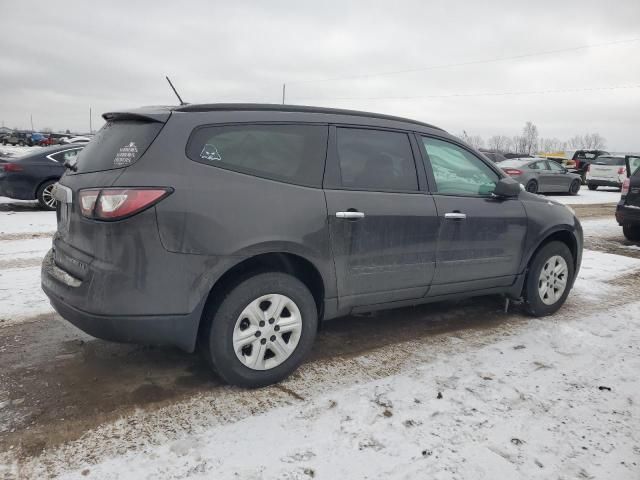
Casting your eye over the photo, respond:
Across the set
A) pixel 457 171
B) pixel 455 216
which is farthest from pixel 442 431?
pixel 457 171

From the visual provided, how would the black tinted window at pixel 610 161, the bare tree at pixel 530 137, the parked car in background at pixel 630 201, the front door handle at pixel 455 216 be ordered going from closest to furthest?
the front door handle at pixel 455 216 → the parked car in background at pixel 630 201 → the black tinted window at pixel 610 161 → the bare tree at pixel 530 137

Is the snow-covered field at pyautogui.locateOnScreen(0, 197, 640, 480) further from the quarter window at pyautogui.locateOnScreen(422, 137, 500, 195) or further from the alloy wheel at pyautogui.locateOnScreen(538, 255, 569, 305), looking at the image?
the quarter window at pyautogui.locateOnScreen(422, 137, 500, 195)

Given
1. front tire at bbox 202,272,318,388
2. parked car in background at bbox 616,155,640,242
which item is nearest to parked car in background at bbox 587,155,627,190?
parked car in background at bbox 616,155,640,242

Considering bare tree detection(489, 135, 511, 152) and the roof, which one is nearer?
the roof

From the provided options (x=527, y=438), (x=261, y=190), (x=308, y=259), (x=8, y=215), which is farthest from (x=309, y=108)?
(x=8, y=215)

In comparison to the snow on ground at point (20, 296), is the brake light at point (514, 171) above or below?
above

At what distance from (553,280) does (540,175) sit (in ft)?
48.6

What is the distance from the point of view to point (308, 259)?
121 inches

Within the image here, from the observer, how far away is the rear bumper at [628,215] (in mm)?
8484

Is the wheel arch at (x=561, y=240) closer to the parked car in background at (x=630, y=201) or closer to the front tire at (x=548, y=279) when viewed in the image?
the front tire at (x=548, y=279)

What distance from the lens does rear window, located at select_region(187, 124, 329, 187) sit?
2.86m

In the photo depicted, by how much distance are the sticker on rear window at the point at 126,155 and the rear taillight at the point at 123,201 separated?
0.21 meters

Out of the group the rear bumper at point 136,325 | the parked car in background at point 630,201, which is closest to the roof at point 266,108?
the rear bumper at point 136,325

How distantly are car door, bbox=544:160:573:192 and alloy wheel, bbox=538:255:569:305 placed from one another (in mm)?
15154
